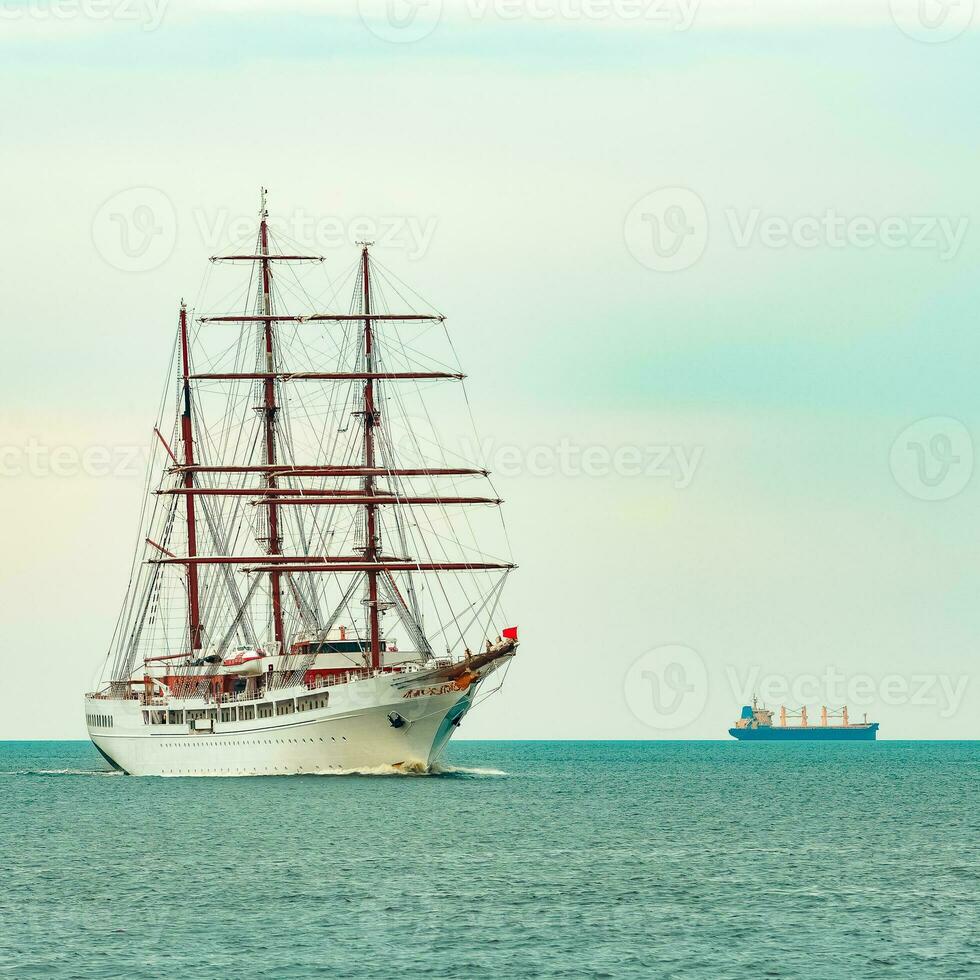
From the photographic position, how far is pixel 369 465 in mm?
120812

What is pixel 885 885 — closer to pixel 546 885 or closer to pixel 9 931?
pixel 546 885

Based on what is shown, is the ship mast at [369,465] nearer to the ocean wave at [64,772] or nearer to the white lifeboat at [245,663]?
the white lifeboat at [245,663]

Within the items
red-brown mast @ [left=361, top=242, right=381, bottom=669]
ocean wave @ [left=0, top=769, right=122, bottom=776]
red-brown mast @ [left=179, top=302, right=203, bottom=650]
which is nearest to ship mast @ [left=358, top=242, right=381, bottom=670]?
red-brown mast @ [left=361, top=242, right=381, bottom=669]

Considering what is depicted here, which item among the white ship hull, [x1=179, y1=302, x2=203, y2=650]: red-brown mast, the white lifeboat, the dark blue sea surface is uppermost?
[x1=179, y1=302, x2=203, y2=650]: red-brown mast

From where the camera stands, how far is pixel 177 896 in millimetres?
65688

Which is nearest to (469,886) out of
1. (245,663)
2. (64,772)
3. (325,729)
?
(325,729)

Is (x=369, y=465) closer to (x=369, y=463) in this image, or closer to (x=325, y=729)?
(x=369, y=463)

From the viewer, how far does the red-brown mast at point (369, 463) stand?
11931cm

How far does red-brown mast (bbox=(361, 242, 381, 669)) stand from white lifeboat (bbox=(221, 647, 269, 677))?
332 inches

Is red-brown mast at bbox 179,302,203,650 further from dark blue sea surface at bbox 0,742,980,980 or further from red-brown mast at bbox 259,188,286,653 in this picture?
dark blue sea surface at bbox 0,742,980,980

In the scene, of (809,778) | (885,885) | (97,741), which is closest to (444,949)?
(885,885)

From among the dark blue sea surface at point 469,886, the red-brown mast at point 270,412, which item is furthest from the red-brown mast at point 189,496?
the dark blue sea surface at point 469,886

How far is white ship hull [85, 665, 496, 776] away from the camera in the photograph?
113250 mm

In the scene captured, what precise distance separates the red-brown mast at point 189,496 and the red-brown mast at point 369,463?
53.9 feet
